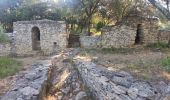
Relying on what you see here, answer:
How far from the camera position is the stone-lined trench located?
8289 millimetres

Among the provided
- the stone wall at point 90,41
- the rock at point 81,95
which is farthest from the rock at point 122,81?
the stone wall at point 90,41

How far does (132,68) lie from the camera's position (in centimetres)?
1219

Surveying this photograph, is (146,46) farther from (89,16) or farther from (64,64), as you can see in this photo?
(64,64)

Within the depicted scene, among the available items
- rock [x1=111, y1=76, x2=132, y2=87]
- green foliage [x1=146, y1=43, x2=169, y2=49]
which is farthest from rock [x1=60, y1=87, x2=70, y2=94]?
green foliage [x1=146, y1=43, x2=169, y2=49]

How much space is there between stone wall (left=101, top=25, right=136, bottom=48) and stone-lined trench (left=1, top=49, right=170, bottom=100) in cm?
726

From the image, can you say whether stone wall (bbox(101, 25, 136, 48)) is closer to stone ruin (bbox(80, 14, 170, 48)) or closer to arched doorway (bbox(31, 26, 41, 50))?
stone ruin (bbox(80, 14, 170, 48))

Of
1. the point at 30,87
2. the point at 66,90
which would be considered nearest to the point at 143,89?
the point at 66,90

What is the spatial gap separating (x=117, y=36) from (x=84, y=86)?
33.7ft

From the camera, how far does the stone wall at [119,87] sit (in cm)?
804

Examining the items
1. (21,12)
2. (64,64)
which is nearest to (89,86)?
(64,64)

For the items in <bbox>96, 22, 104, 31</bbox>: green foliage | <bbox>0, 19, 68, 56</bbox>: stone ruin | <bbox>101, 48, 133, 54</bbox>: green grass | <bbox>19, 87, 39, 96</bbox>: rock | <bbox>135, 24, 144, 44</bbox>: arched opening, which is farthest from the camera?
<bbox>96, 22, 104, 31</bbox>: green foliage

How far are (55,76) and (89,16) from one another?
429 inches

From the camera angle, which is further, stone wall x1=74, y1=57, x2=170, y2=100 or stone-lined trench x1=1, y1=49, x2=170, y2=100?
stone-lined trench x1=1, y1=49, x2=170, y2=100

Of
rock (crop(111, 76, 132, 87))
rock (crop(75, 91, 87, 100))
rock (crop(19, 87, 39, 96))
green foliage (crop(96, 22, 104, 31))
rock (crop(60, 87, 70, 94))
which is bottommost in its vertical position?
rock (crop(60, 87, 70, 94))
